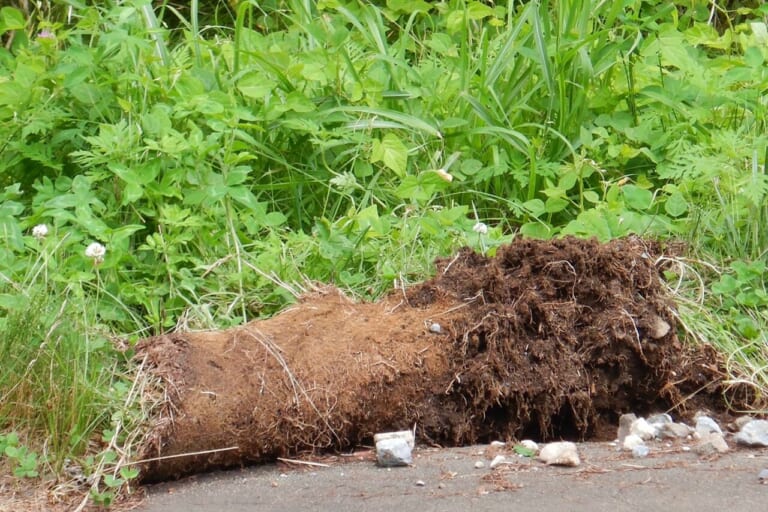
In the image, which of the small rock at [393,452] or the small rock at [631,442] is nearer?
the small rock at [393,452]

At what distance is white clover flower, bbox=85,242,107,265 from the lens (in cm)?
394

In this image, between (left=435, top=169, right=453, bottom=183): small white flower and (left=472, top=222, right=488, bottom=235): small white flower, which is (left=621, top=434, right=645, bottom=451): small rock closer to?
(left=472, top=222, right=488, bottom=235): small white flower

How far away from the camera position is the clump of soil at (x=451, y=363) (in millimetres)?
3473

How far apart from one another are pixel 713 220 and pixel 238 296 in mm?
1954

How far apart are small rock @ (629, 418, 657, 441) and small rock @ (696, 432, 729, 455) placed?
0.51 feet

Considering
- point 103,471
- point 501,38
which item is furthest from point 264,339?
point 501,38

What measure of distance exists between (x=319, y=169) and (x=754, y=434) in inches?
93.9

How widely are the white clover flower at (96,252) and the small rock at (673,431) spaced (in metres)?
2.04

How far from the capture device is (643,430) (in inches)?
141

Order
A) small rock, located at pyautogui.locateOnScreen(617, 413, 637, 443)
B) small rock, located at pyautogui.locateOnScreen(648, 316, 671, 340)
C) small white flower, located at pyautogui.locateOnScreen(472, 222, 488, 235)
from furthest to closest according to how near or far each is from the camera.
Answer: small white flower, located at pyautogui.locateOnScreen(472, 222, 488, 235) < small rock, located at pyautogui.locateOnScreen(648, 316, 671, 340) < small rock, located at pyautogui.locateOnScreen(617, 413, 637, 443)

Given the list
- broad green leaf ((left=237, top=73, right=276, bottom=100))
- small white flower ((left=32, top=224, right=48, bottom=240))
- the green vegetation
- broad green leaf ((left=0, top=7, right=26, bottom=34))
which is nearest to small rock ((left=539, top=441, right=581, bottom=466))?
the green vegetation

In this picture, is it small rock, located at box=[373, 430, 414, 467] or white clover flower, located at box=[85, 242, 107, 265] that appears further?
white clover flower, located at box=[85, 242, 107, 265]

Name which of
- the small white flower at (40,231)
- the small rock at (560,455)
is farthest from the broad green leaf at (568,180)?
the small white flower at (40,231)

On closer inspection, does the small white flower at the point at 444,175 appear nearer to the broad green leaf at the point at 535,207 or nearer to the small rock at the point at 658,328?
the broad green leaf at the point at 535,207
